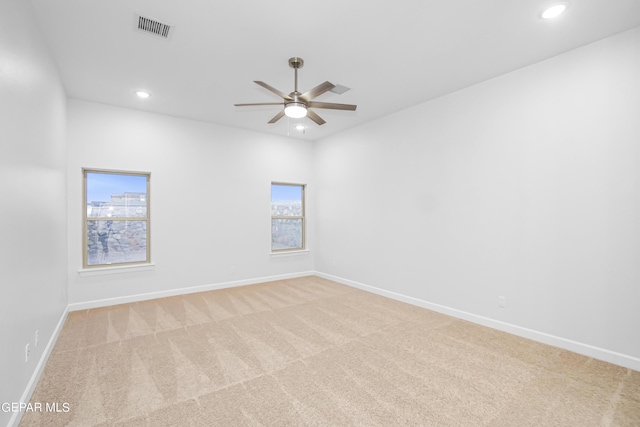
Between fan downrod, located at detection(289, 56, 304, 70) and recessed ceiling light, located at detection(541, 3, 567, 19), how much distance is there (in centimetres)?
220

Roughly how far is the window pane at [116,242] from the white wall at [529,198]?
3976 mm

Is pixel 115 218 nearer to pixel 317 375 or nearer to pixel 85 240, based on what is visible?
pixel 85 240

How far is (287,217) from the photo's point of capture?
6.31 metres

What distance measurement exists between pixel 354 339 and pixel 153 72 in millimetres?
3850

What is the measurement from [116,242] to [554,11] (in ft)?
19.6

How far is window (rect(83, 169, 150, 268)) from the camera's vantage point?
436 centimetres

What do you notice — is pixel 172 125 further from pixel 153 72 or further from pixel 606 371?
pixel 606 371

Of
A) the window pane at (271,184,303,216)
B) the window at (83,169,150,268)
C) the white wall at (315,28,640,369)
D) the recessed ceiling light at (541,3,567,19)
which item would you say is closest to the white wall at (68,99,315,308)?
the window at (83,169,150,268)

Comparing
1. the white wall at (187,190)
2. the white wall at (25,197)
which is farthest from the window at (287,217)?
the white wall at (25,197)

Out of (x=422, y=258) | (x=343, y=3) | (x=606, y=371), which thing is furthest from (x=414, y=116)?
(x=606, y=371)

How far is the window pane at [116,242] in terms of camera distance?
436 cm

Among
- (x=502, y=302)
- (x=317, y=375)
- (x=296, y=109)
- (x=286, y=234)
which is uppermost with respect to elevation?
(x=296, y=109)

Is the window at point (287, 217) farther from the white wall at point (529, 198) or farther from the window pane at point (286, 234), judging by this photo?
the white wall at point (529, 198)

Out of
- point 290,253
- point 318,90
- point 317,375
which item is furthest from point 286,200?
point 317,375
